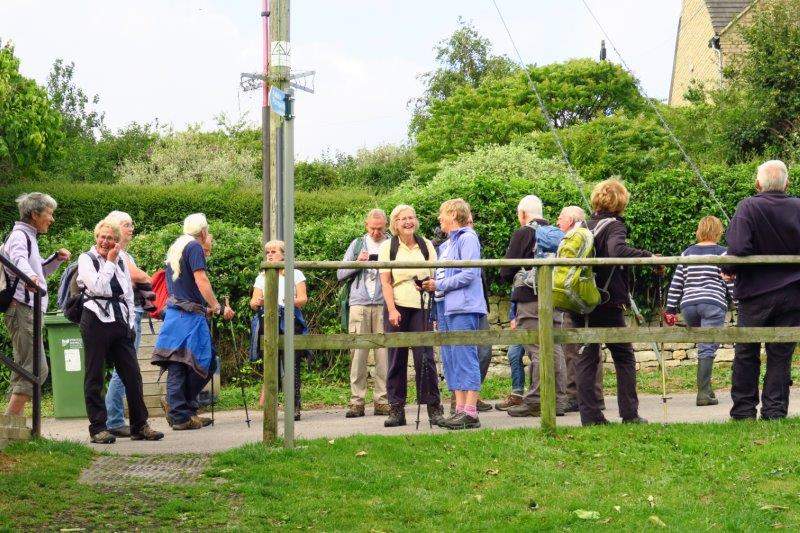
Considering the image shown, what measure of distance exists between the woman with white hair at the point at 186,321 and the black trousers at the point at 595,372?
3381mm

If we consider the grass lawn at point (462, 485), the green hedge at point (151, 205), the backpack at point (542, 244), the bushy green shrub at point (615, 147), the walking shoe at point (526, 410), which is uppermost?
the bushy green shrub at point (615, 147)

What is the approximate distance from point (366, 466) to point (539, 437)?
1.46 m

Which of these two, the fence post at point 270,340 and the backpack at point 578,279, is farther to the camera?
the backpack at point 578,279

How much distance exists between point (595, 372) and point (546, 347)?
0.62 metres

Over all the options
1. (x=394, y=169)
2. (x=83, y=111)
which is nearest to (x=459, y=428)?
(x=394, y=169)

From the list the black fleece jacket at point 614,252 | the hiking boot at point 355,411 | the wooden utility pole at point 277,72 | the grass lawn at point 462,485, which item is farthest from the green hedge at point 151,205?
the grass lawn at point 462,485

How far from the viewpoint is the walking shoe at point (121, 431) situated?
10.2 meters

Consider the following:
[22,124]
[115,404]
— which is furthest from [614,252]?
[22,124]

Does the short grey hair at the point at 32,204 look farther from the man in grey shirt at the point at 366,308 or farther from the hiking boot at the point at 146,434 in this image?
the man in grey shirt at the point at 366,308

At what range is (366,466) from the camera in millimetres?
8086

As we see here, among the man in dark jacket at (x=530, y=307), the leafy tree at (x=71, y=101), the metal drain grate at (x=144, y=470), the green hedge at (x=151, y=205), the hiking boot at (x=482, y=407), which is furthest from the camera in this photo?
the leafy tree at (x=71, y=101)

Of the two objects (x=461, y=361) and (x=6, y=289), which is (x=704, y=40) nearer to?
(x=461, y=361)

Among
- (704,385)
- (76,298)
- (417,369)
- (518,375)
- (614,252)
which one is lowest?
(704,385)

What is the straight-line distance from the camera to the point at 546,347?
29.2 ft
